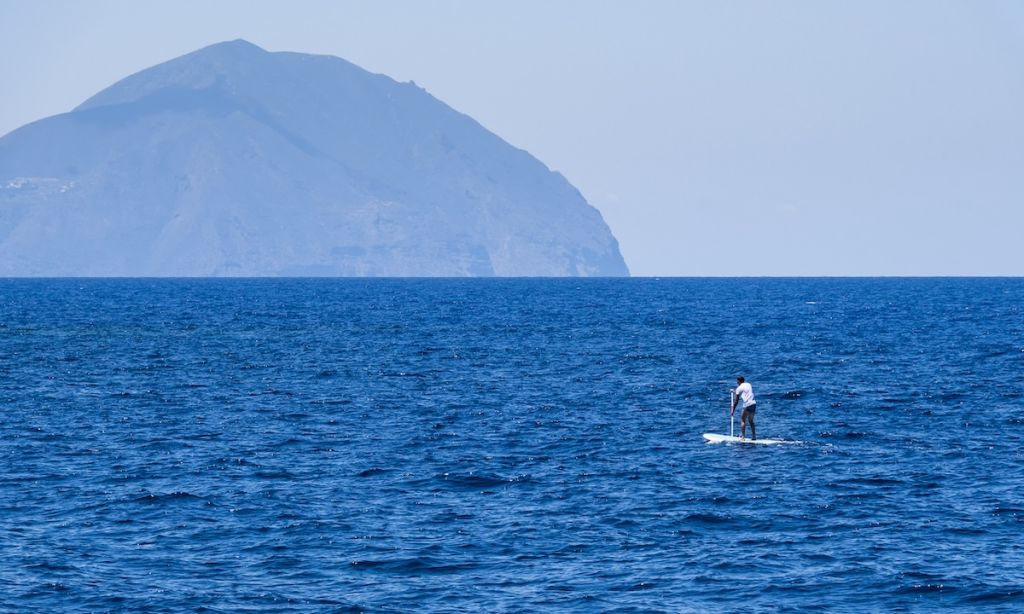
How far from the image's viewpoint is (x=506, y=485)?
39938 mm

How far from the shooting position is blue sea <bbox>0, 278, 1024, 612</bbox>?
29172mm

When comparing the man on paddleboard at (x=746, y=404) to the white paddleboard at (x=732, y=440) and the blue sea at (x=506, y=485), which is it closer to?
the white paddleboard at (x=732, y=440)

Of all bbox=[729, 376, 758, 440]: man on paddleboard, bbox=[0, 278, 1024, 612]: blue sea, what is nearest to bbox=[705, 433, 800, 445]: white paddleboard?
bbox=[729, 376, 758, 440]: man on paddleboard

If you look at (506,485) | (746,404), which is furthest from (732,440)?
(506,485)

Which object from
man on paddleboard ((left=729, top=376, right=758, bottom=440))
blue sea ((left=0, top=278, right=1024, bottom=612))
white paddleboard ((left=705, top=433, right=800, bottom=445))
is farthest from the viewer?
man on paddleboard ((left=729, top=376, right=758, bottom=440))

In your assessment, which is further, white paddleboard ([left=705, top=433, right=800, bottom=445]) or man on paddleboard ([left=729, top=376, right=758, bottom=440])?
man on paddleboard ([left=729, top=376, right=758, bottom=440])

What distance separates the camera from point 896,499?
37.5 m

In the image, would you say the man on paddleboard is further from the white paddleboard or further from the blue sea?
the blue sea

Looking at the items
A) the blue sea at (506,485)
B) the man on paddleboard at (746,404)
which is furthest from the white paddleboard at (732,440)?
the blue sea at (506,485)

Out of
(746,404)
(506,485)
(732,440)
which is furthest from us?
(746,404)

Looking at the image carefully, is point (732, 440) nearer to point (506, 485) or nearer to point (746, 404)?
point (746, 404)

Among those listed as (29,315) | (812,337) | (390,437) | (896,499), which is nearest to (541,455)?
(390,437)

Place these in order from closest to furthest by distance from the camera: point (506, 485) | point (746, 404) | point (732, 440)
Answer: point (506, 485) → point (732, 440) → point (746, 404)

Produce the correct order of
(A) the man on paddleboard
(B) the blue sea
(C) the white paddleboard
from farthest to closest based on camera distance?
(A) the man on paddleboard
(C) the white paddleboard
(B) the blue sea
